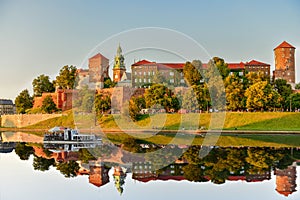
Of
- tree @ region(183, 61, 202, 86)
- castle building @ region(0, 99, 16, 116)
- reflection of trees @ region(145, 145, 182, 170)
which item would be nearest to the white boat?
reflection of trees @ region(145, 145, 182, 170)

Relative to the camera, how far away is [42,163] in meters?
17.1

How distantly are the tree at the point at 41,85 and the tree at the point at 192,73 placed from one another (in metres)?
21.0

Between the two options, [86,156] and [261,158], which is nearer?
[261,158]

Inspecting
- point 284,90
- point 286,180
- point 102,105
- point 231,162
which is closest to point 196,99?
point 102,105

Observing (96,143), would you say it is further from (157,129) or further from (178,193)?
(178,193)

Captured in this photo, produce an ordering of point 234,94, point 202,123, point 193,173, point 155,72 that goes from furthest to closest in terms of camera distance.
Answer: point 155,72, point 234,94, point 202,123, point 193,173

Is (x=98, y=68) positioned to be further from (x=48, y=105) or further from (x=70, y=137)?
(x=70, y=137)

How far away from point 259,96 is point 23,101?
31614 millimetres

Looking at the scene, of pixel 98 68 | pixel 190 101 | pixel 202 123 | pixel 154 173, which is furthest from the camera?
pixel 98 68

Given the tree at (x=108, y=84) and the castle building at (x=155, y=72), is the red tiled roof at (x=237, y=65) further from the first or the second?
the tree at (x=108, y=84)

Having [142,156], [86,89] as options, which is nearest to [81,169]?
[142,156]

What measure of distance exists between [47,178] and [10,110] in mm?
84104

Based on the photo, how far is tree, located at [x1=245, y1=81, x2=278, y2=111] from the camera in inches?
1411

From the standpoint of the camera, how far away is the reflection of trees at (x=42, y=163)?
51.8 feet
